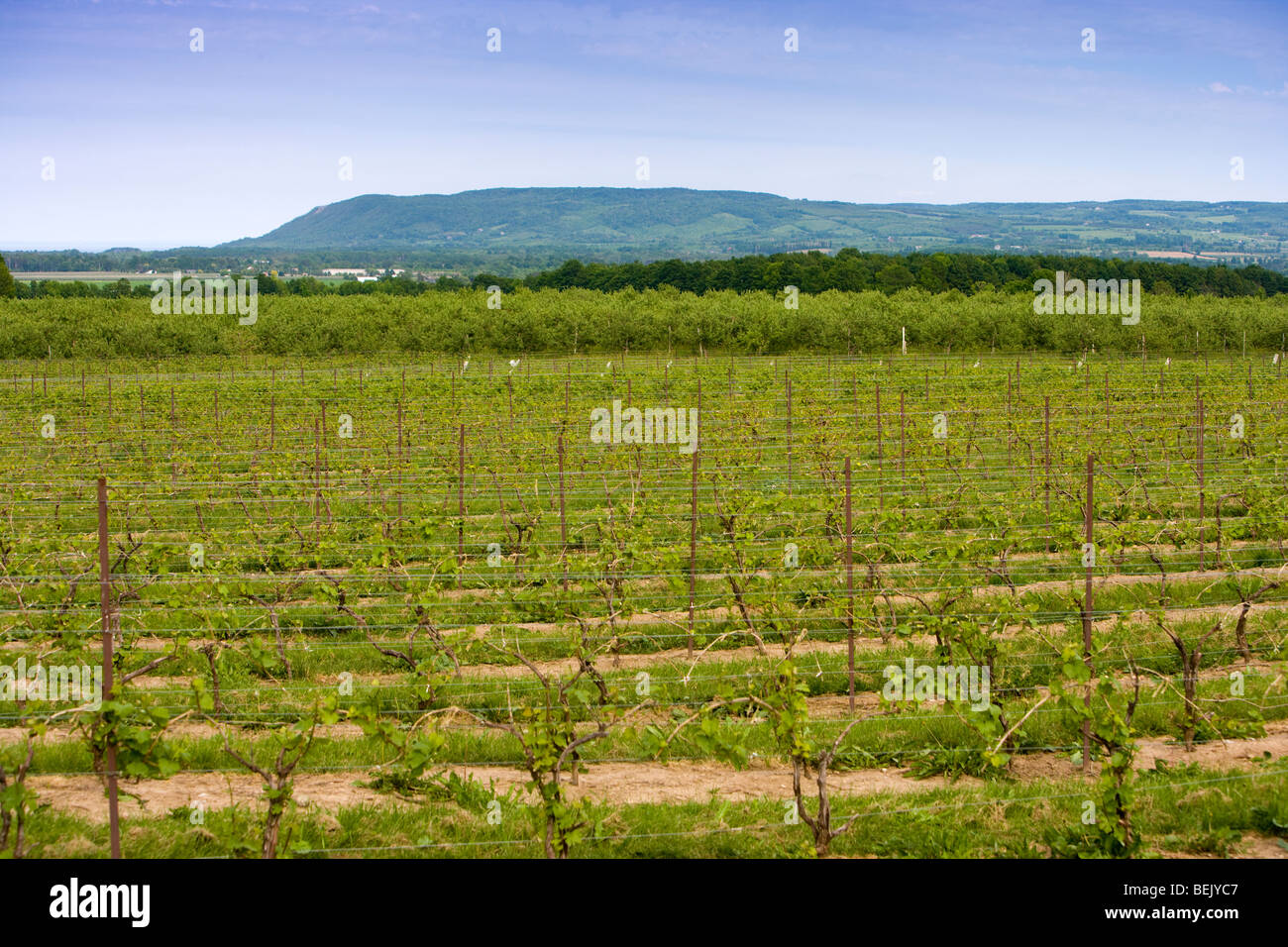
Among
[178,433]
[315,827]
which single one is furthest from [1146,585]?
[178,433]

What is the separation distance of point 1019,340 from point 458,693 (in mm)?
43025

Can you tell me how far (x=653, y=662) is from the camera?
27.4ft

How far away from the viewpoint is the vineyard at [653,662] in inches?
207

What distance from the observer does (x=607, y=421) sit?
2053cm

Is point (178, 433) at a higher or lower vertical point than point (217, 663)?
higher

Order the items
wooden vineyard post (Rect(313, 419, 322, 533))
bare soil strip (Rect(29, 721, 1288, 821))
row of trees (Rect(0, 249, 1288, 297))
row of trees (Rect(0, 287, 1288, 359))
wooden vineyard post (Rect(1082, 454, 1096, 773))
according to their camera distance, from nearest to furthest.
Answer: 1. bare soil strip (Rect(29, 721, 1288, 821))
2. wooden vineyard post (Rect(1082, 454, 1096, 773))
3. wooden vineyard post (Rect(313, 419, 322, 533))
4. row of trees (Rect(0, 287, 1288, 359))
5. row of trees (Rect(0, 249, 1288, 297))

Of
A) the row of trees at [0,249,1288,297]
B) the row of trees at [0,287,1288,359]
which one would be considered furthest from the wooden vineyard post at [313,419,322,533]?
the row of trees at [0,249,1288,297]

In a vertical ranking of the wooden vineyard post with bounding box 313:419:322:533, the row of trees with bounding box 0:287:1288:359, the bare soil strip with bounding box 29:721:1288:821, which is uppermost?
the row of trees with bounding box 0:287:1288:359

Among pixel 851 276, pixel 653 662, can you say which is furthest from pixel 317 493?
pixel 851 276

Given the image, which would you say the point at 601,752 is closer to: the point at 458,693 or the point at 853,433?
the point at 458,693

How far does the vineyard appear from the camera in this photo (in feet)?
17.2

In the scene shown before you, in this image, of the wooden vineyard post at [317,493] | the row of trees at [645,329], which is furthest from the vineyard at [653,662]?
the row of trees at [645,329]

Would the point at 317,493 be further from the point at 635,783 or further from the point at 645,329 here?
the point at 645,329

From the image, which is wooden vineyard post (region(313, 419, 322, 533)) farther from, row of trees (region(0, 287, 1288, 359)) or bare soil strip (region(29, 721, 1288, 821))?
row of trees (region(0, 287, 1288, 359))
